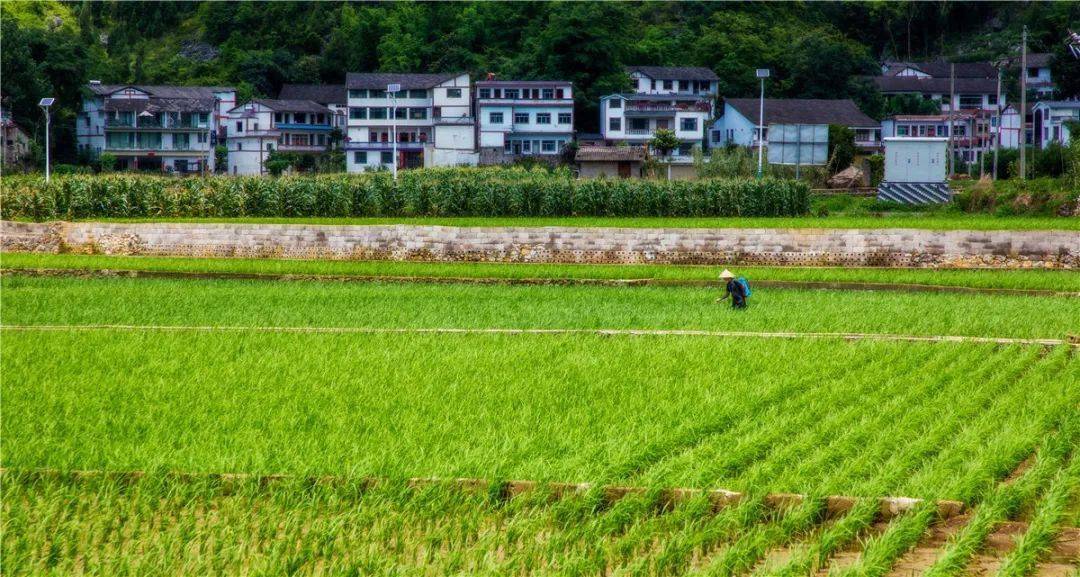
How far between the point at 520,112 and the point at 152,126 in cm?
2305

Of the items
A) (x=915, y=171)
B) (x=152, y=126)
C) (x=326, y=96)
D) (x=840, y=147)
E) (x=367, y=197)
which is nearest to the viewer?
(x=367, y=197)

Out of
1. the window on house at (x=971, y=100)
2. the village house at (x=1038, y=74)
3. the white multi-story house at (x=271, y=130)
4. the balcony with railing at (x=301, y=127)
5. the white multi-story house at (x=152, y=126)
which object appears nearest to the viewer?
the white multi-story house at (x=271, y=130)

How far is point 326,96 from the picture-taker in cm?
8125

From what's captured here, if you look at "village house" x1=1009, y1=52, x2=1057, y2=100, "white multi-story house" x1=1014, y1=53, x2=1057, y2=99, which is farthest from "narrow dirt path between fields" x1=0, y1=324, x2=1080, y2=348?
"white multi-story house" x1=1014, y1=53, x2=1057, y2=99

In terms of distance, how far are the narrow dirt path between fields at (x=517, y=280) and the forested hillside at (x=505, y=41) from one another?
47.2 meters

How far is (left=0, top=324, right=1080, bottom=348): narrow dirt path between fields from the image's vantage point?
585 inches

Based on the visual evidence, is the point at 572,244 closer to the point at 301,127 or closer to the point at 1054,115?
the point at 1054,115

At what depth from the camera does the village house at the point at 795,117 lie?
219 feet

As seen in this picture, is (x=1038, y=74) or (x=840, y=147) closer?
(x=840, y=147)

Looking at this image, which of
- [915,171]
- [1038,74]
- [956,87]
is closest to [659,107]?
[956,87]

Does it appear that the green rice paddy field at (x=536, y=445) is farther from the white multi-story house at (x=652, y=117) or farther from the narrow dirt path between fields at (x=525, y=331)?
the white multi-story house at (x=652, y=117)

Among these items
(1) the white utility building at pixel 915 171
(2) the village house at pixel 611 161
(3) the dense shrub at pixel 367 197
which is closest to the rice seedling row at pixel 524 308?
(3) the dense shrub at pixel 367 197

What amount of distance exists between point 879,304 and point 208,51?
81.9 m

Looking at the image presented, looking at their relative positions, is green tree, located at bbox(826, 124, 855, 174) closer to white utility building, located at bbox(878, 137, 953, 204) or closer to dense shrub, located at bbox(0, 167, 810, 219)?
white utility building, located at bbox(878, 137, 953, 204)
